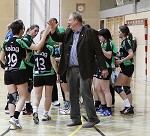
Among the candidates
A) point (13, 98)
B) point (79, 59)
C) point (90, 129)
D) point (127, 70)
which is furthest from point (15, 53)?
point (127, 70)

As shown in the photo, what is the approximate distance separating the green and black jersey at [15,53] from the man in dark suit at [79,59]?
0.55m

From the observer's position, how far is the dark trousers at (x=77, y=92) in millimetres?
6434

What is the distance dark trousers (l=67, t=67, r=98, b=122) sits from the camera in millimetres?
6434


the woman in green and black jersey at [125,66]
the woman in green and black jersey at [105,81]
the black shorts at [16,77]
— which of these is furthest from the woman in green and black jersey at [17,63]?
the woman in green and black jersey at [125,66]

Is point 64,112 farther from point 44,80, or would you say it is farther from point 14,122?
point 14,122

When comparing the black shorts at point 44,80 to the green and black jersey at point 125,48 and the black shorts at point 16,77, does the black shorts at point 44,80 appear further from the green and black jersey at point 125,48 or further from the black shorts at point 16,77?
the green and black jersey at point 125,48

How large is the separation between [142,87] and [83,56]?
22.9 ft

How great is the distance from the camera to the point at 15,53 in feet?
20.5

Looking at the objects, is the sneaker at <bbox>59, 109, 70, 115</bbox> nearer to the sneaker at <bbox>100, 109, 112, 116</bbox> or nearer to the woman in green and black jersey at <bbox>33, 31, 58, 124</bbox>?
the sneaker at <bbox>100, 109, 112, 116</bbox>

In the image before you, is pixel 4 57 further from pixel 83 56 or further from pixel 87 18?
pixel 87 18

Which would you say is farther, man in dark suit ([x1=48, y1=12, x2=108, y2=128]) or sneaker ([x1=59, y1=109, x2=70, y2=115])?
sneaker ([x1=59, y1=109, x2=70, y2=115])

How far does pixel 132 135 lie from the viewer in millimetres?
5988

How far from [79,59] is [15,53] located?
3.32 feet

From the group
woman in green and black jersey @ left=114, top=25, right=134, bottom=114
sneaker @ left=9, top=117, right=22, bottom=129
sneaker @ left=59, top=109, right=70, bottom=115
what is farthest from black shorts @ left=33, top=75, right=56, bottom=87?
woman in green and black jersey @ left=114, top=25, right=134, bottom=114
